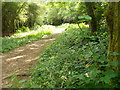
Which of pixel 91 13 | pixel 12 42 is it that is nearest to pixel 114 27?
pixel 91 13

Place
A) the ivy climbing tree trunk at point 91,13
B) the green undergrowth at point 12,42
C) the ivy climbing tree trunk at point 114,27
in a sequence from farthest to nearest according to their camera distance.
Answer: the green undergrowth at point 12,42 < the ivy climbing tree trunk at point 91,13 < the ivy climbing tree trunk at point 114,27

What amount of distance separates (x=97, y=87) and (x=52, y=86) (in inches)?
60.3

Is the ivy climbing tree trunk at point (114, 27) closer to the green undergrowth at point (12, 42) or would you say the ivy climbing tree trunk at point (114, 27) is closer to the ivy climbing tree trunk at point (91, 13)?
the ivy climbing tree trunk at point (91, 13)

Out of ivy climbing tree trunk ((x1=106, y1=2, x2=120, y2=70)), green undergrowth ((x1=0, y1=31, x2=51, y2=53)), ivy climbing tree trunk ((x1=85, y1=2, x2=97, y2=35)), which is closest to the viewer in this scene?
ivy climbing tree trunk ((x1=106, y1=2, x2=120, y2=70))

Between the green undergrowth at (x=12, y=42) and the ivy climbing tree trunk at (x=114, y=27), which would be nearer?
the ivy climbing tree trunk at (x=114, y=27)

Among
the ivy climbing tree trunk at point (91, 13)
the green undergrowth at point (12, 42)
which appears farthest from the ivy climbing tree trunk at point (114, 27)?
the green undergrowth at point (12, 42)

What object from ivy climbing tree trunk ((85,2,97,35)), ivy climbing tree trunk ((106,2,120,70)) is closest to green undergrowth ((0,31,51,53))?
ivy climbing tree trunk ((85,2,97,35))

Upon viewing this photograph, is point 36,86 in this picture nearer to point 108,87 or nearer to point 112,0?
point 108,87

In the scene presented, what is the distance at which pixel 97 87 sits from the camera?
1778 millimetres

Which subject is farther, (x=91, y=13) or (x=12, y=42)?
(x=12, y=42)

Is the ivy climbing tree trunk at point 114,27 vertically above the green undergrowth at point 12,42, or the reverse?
the ivy climbing tree trunk at point 114,27

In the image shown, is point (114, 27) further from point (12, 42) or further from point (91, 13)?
point (12, 42)

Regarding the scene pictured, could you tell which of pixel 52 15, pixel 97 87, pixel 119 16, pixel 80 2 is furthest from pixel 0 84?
pixel 52 15

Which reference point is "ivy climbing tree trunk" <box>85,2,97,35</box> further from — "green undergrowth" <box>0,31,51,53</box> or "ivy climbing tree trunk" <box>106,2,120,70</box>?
"green undergrowth" <box>0,31,51,53</box>
